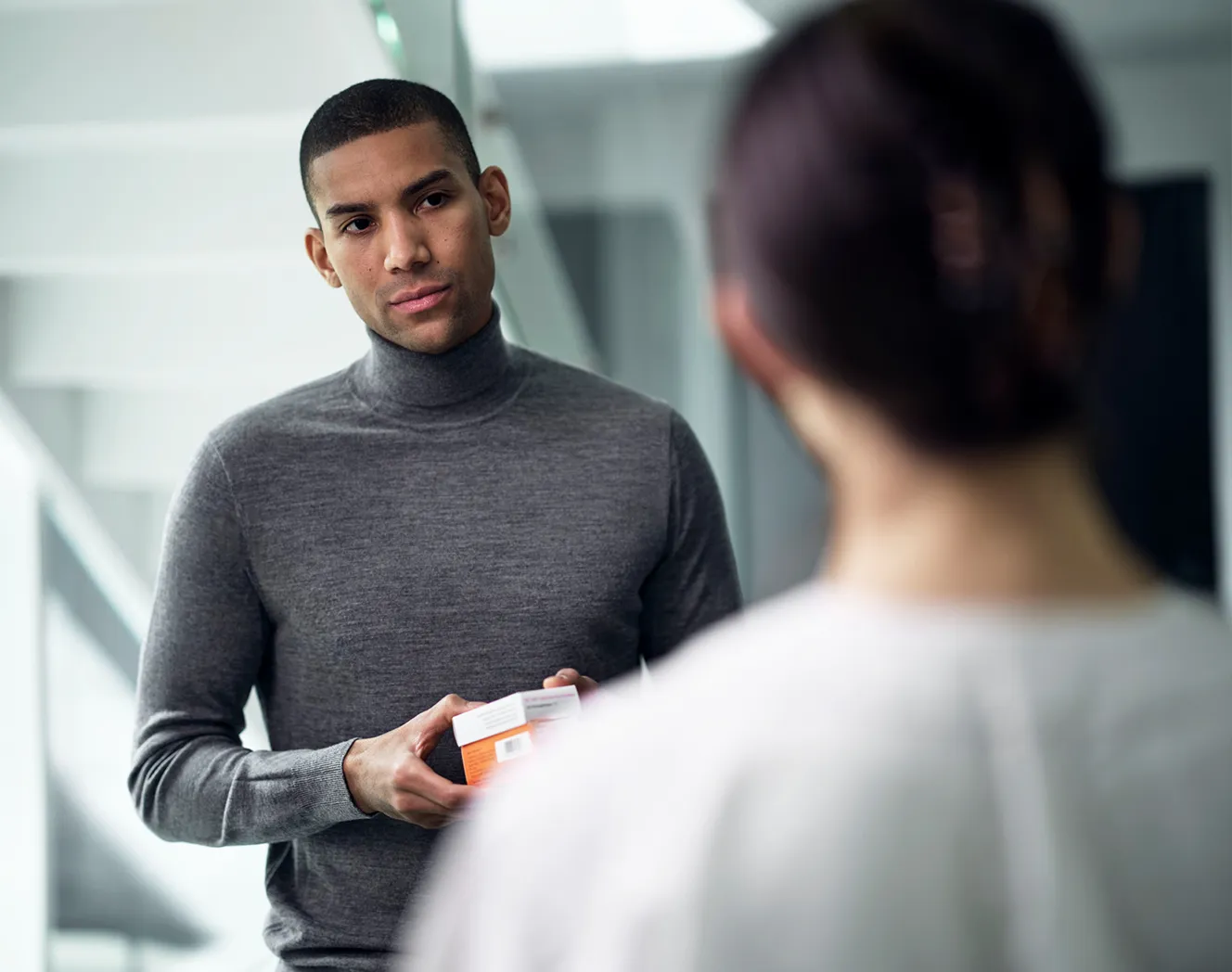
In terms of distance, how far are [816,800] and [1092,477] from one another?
0.59ft

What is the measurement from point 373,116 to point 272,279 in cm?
125

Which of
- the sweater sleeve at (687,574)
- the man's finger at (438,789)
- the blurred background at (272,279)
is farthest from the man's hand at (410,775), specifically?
the blurred background at (272,279)

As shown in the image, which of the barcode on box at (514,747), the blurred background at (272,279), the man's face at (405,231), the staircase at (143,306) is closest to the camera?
the barcode on box at (514,747)

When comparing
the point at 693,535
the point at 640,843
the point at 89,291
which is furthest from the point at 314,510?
the point at 89,291

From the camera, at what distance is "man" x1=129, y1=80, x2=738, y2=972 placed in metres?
1.16

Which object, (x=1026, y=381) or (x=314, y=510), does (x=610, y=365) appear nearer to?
(x=314, y=510)

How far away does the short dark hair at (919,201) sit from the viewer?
1.52ft

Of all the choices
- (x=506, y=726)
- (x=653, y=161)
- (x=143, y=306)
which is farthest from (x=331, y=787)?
(x=143, y=306)

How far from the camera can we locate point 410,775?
1.03 m

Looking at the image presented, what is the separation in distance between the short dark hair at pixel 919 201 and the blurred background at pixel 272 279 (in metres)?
1.03

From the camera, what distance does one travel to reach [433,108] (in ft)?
4.09

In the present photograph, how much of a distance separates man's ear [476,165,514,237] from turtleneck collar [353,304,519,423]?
10 centimetres

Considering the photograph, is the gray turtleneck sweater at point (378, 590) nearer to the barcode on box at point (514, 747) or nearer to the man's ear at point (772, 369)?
the barcode on box at point (514, 747)

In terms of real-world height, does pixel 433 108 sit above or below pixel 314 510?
above
